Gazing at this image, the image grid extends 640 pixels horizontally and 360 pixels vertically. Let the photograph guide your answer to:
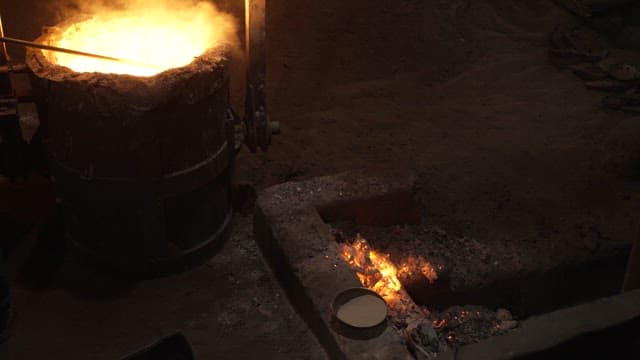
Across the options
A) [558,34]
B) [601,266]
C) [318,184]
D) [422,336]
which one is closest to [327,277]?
[422,336]

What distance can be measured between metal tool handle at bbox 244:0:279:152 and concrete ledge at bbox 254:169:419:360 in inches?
21.0

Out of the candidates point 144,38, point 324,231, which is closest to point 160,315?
point 324,231

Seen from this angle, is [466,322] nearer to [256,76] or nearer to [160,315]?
[160,315]

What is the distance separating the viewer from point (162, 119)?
4.62m

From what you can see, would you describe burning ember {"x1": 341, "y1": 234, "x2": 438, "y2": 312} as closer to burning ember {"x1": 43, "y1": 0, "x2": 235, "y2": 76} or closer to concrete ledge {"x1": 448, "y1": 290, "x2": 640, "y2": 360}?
concrete ledge {"x1": 448, "y1": 290, "x2": 640, "y2": 360}

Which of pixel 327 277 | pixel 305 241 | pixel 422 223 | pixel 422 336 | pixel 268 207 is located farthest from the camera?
pixel 422 223

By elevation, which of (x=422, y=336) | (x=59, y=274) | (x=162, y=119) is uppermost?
(x=162, y=119)

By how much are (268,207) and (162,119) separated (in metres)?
1.11

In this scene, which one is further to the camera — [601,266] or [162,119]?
[601,266]

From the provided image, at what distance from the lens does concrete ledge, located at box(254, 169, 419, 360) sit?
4305mm

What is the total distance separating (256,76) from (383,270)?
5.16 feet

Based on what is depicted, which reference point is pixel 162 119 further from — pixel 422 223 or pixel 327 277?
pixel 422 223

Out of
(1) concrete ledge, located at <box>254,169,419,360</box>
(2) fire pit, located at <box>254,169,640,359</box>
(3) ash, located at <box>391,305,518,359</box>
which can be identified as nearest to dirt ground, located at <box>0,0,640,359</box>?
(1) concrete ledge, located at <box>254,169,419,360</box>

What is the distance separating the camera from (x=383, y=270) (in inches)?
202
